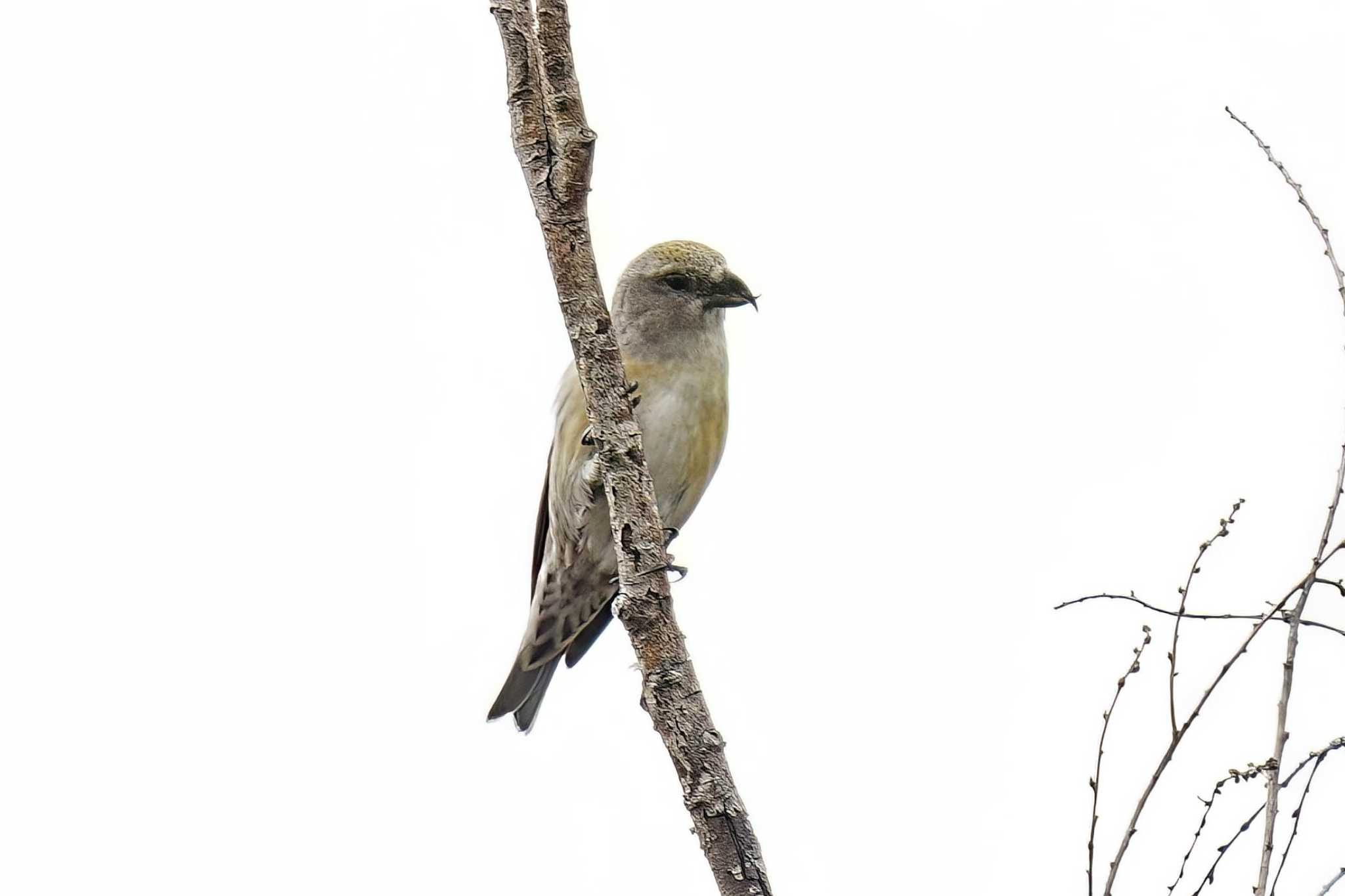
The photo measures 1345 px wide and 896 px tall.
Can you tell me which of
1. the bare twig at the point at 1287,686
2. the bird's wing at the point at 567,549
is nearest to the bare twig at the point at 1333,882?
the bare twig at the point at 1287,686

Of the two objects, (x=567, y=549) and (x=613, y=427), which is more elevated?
(x=567, y=549)

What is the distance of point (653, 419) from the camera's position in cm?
541

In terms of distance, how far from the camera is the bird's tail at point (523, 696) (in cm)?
608

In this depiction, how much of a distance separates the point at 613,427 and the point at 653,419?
6.08 ft

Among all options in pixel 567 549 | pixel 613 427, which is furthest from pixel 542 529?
pixel 613 427

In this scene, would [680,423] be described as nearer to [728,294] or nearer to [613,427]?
[728,294]

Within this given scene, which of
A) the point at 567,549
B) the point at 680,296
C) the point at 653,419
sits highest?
the point at 680,296

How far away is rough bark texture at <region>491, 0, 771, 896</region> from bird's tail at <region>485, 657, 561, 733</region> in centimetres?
250

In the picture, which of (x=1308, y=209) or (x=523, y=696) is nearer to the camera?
(x=1308, y=209)

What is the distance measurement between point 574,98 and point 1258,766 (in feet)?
6.66

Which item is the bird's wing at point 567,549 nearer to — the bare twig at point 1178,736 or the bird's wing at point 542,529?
the bird's wing at point 542,529

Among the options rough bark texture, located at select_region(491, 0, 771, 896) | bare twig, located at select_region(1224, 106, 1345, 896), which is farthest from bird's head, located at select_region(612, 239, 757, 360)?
bare twig, located at select_region(1224, 106, 1345, 896)

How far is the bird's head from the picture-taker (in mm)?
5574

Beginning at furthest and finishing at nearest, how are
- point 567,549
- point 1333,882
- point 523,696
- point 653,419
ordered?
point 523,696
point 567,549
point 653,419
point 1333,882
